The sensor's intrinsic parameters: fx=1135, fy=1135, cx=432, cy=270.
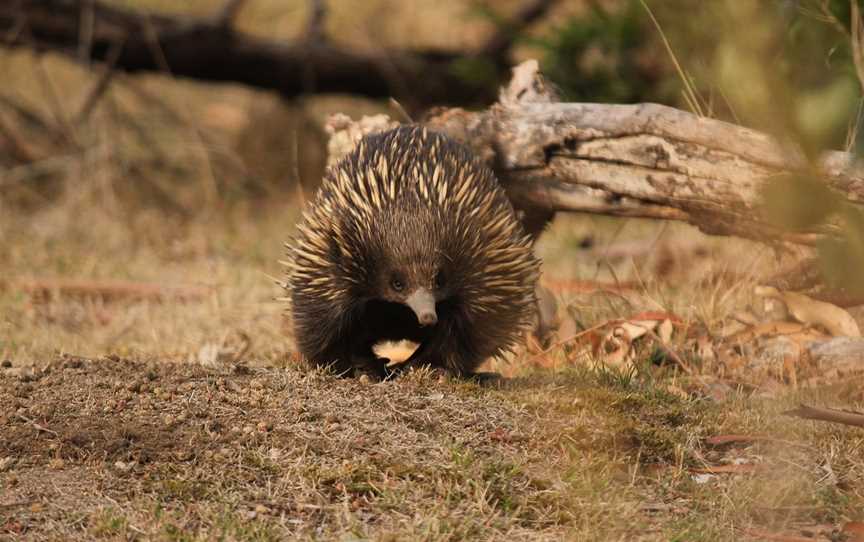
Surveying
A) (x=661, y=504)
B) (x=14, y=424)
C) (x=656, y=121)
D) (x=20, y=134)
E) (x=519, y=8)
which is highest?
(x=519, y=8)

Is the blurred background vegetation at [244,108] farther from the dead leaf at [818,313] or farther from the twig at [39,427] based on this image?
the twig at [39,427]

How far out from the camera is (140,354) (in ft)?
18.4

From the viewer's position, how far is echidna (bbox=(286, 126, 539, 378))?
4160 mm

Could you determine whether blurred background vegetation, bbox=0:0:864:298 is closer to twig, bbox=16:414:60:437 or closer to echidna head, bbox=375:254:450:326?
echidna head, bbox=375:254:450:326

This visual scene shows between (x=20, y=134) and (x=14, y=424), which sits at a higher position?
(x=20, y=134)

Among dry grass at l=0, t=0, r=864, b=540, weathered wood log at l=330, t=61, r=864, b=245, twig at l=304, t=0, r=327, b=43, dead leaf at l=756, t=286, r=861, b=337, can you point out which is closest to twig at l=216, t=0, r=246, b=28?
twig at l=304, t=0, r=327, b=43

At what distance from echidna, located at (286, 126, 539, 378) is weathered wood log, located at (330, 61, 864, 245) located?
639mm

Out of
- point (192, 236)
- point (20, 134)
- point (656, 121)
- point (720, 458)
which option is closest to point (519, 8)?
point (192, 236)

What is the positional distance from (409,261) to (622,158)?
1416 millimetres

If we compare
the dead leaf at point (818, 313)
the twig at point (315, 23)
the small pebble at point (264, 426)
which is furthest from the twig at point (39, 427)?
the twig at point (315, 23)

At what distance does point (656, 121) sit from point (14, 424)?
2.85 metres

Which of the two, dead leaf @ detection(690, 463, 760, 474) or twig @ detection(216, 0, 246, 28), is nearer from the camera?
dead leaf @ detection(690, 463, 760, 474)

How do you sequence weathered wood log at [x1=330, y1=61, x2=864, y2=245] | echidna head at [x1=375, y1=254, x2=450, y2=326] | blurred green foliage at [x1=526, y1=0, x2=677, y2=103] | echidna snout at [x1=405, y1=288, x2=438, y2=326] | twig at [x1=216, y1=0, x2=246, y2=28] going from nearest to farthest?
echidna snout at [x1=405, y1=288, x2=438, y2=326]
echidna head at [x1=375, y1=254, x2=450, y2=326]
weathered wood log at [x1=330, y1=61, x2=864, y2=245]
blurred green foliage at [x1=526, y1=0, x2=677, y2=103]
twig at [x1=216, y1=0, x2=246, y2=28]

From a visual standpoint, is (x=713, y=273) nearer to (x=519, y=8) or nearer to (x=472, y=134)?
(x=472, y=134)
